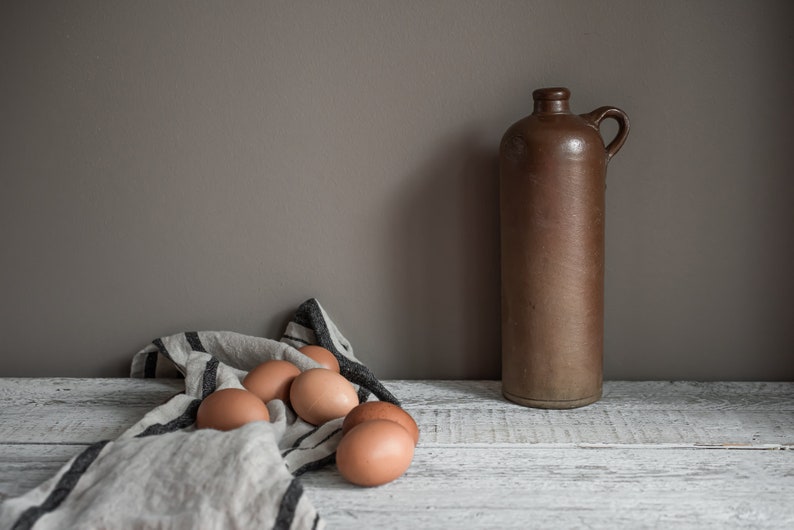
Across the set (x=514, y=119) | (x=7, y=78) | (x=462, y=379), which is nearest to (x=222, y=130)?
(x=7, y=78)

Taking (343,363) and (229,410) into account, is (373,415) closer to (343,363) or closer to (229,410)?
(229,410)

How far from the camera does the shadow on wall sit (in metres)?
1.58

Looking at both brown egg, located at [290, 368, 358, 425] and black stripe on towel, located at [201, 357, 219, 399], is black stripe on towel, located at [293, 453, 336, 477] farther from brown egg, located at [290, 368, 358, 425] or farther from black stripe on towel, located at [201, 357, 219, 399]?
black stripe on towel, located at [201, 357, 219, 399]

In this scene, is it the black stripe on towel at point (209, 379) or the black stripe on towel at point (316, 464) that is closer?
the black stripe on towel at point (316, 464)

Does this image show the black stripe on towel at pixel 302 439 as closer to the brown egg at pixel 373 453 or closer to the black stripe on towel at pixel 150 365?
the brown egg at pixel 373 453

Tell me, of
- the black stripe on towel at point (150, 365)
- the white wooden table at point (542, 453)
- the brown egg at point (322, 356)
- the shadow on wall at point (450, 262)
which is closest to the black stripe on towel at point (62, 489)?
the white wooden table at point (542, 453)

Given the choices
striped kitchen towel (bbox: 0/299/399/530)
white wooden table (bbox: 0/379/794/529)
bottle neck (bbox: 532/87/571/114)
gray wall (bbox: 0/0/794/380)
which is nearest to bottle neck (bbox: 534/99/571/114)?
bottle neck (bbox: 532/87/571/114)

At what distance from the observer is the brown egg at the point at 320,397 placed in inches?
51.5

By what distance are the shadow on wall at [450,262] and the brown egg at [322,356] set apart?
181mm

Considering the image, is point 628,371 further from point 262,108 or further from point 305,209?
point 262,108

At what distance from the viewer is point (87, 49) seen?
5.31 feet

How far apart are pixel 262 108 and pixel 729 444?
3.24 ft

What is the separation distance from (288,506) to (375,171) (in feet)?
2.49

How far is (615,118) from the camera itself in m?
1.43
